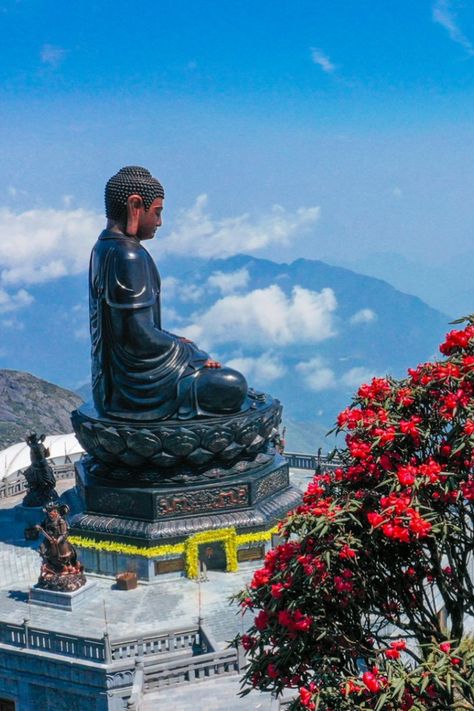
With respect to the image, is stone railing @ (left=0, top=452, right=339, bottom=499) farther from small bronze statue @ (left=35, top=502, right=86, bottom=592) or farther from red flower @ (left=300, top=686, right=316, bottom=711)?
red flower @ (left=300, top=686, right=316, bottom=711)

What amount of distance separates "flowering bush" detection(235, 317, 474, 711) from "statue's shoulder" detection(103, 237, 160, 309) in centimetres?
924

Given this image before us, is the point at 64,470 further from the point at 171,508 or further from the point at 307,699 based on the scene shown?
the point at 307,699

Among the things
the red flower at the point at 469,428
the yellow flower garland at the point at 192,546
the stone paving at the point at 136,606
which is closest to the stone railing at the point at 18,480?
the stone paving at the point at 136,606

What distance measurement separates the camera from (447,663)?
6418 mm

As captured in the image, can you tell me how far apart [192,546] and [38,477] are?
5161mm

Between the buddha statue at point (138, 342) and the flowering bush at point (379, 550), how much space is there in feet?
28.2

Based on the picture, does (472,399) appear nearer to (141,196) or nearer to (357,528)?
(357,528)

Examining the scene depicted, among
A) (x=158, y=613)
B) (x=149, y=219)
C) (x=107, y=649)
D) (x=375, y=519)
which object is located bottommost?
(x=375, y=519)

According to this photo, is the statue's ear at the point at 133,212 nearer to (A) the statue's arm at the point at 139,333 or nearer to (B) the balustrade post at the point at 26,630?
(A) the statue's arm at the point at 139,333

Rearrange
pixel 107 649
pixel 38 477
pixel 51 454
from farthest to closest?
pixel 51 454, pixel 38 477, pixel 107 649

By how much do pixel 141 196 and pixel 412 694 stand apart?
11.9 metres

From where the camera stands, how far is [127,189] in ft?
54.2

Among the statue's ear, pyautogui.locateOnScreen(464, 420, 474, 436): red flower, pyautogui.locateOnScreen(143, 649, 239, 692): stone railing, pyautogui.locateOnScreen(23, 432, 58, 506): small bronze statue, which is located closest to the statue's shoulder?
the statue's ear

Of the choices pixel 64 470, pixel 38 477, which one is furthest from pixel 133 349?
pixel 64 470
